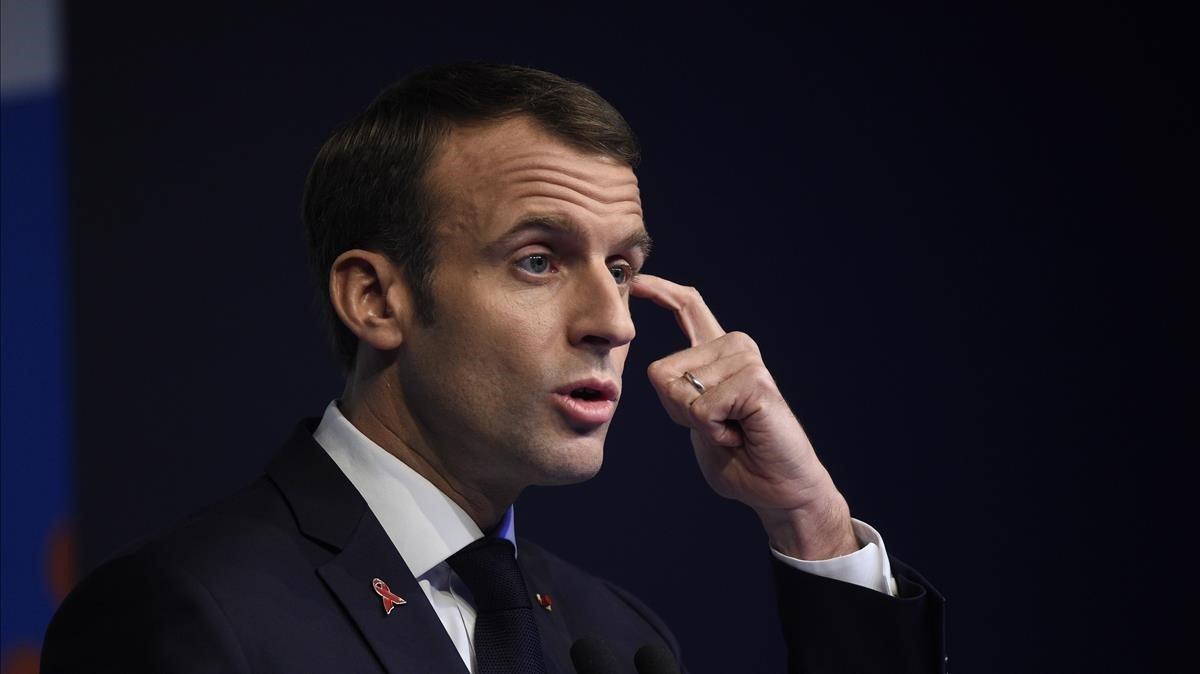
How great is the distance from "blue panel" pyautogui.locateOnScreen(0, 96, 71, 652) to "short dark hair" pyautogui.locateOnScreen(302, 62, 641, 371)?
1093mm

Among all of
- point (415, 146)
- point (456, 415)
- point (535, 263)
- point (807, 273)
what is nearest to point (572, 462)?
point (456, 415)

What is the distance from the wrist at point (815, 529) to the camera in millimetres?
2104

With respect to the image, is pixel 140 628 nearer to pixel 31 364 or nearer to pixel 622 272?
pixel 622 272

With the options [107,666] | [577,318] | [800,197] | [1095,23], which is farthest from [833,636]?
[1095,23]

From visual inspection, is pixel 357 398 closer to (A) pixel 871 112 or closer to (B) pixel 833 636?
(B) pixel 833 636

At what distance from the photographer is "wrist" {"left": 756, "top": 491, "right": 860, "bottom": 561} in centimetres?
210

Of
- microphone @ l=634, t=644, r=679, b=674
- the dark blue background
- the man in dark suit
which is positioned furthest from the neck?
the dark blue background

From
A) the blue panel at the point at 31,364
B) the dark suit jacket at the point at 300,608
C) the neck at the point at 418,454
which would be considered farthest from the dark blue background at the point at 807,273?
the neck at the point at 418,454

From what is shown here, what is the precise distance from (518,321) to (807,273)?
4.71 feet

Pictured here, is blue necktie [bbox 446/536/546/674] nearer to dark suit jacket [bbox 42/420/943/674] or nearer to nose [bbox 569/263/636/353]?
dark suit jacket [bbox 42/420/943/674]

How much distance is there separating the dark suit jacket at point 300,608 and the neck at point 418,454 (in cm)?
8

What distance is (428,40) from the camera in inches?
122

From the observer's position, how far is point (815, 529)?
2109mm

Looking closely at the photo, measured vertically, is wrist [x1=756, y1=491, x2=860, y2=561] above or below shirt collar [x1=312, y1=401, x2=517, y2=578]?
below
